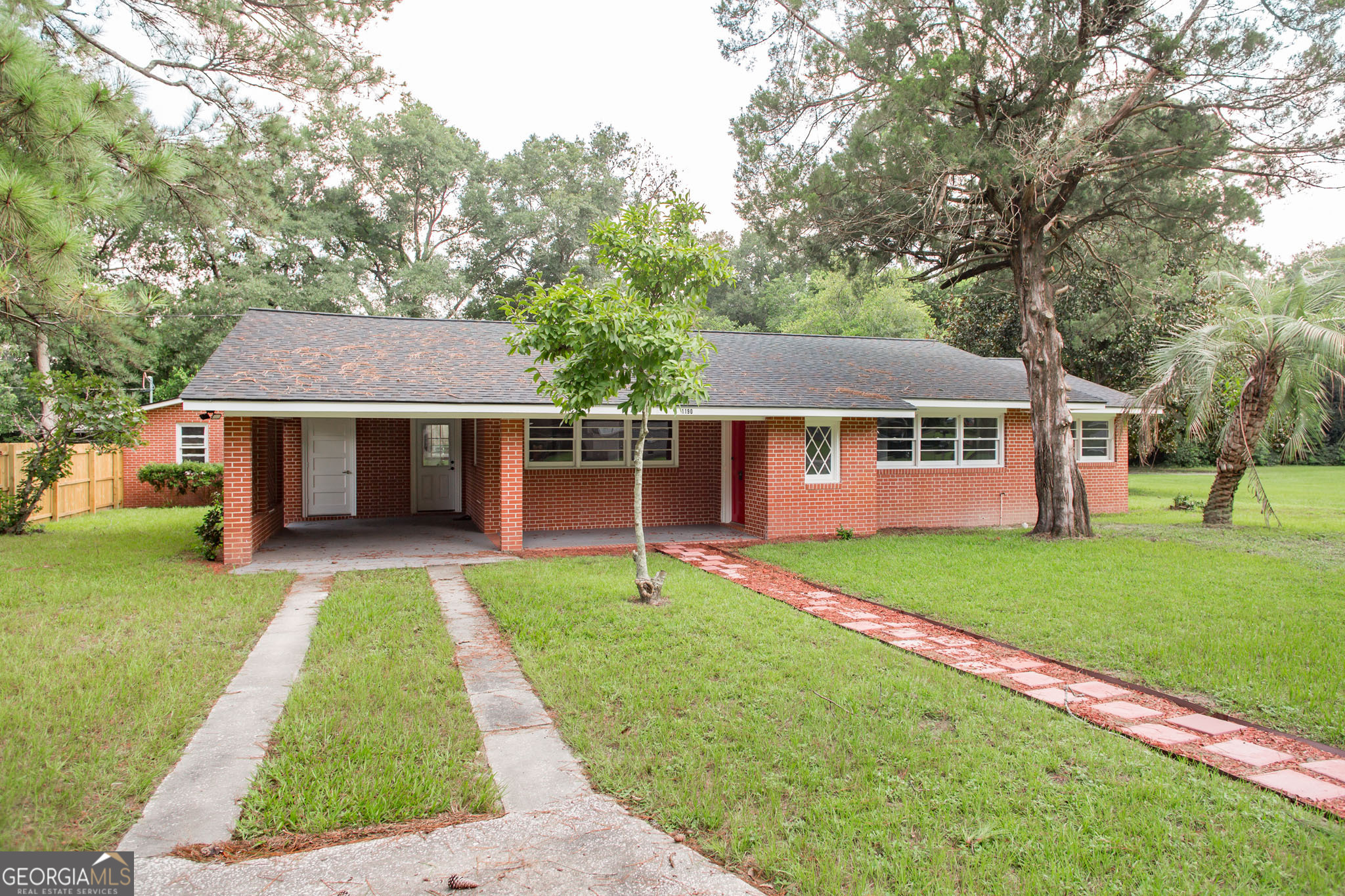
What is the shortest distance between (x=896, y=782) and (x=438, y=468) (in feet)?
43.2

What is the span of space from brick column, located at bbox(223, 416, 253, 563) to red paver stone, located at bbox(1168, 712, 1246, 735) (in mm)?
9950

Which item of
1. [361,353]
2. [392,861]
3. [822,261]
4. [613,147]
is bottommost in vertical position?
[392,861]

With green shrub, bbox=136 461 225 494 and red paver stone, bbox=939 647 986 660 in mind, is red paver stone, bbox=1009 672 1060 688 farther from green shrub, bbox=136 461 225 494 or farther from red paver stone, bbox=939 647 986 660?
green shrub, bbox=136 461 225 494

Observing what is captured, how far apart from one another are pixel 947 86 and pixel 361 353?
9202 mm

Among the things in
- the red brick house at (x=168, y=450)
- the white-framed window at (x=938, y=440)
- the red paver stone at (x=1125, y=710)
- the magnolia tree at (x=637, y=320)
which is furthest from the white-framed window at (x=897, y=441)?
the red brick house at (x=168, y=450)

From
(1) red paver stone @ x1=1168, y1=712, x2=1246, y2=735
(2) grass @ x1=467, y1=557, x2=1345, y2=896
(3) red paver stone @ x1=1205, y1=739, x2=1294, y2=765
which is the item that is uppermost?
(2) grass @ x1=467, y1=557, x2=1345, y2=896

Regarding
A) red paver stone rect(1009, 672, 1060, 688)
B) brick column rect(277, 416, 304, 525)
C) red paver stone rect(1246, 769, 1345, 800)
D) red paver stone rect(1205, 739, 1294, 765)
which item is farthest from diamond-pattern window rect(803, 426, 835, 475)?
brick column rect(277, 416, 304, 525)

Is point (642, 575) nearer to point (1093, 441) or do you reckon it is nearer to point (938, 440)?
point (938, 440)

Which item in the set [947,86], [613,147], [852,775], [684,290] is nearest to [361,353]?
[684,290]

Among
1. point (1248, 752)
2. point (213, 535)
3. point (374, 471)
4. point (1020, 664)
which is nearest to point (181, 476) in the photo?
point (374, 471)

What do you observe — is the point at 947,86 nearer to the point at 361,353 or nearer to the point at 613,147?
the point at 361,353

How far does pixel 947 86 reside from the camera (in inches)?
376

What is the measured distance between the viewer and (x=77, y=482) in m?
14.5

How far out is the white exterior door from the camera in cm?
1394
